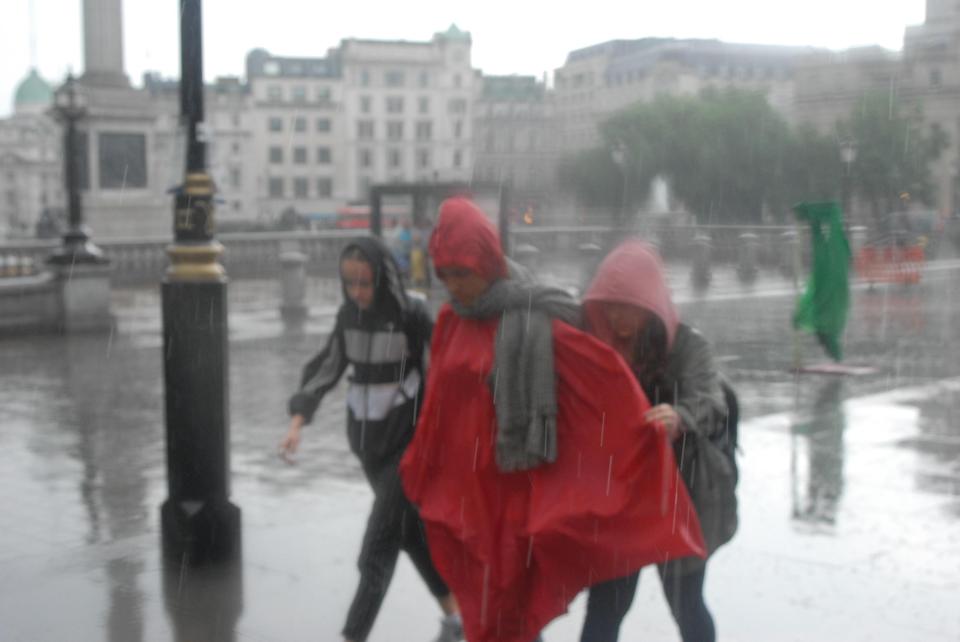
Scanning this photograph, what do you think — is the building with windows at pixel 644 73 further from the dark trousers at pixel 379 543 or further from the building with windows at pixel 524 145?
the dark trousers at pixel 379 543

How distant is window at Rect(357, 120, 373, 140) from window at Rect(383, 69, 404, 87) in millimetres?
7904

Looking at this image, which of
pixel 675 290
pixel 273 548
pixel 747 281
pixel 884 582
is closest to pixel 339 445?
pixel 273 548

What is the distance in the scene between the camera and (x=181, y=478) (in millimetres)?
6340

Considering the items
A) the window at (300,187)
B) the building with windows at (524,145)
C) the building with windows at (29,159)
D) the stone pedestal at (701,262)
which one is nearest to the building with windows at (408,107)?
the window at (300,187)

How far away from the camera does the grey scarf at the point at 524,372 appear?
12.9ft

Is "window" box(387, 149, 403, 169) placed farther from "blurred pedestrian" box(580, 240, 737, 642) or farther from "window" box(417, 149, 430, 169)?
"blurred pedestrian" box(580, 240, 737, 642)

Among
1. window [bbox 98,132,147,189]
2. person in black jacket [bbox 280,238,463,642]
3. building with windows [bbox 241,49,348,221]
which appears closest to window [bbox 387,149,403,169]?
building with windows [bbox 241,49,348,221]

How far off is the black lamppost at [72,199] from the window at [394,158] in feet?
180

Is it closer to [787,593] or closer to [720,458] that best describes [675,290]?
[787,593]

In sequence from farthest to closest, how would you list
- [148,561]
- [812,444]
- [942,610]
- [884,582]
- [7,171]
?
[7,171]
[812,444]
[148,561]
[884,582]
[942,610]

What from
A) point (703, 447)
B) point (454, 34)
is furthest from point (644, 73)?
point (454, 34)

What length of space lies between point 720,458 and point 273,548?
3218 millimetres

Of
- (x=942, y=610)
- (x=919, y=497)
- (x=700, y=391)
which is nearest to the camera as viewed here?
(x=700, y=391)

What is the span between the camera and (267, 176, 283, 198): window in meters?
88.5
